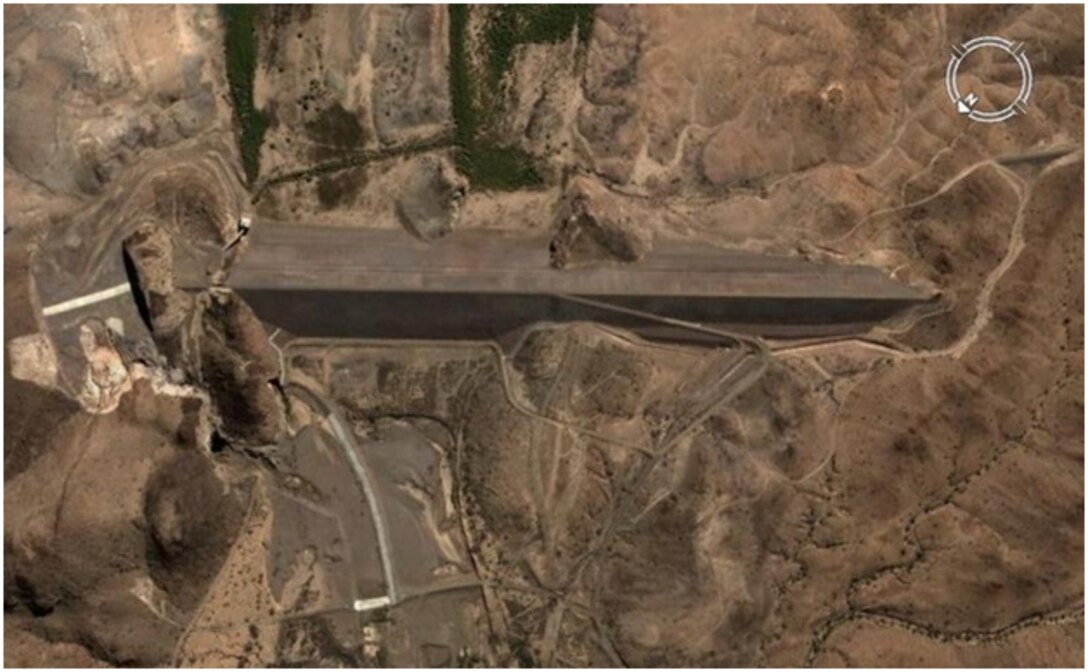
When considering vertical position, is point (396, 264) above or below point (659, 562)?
above

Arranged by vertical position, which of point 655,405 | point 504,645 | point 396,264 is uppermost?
point 396,264

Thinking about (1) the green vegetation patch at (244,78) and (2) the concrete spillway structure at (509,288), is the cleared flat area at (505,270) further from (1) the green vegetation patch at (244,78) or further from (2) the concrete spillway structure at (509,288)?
(1) the green vegetation patch at (244,78)

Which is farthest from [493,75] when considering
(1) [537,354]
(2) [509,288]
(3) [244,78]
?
(1) [537,354]

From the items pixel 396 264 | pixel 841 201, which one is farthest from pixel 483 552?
pixel 841 201

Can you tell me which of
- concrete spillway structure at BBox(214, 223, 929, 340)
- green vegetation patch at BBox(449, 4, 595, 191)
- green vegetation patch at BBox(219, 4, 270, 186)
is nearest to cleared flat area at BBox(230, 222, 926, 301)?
concrete spillway structure at BBox(214, 223, 929, 340)

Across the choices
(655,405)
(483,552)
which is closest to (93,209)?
(483,552)

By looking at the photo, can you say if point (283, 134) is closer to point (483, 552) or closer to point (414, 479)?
point (414, 479)

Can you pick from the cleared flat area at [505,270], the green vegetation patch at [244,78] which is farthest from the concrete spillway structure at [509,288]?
the green vegetation patch at [244,78]

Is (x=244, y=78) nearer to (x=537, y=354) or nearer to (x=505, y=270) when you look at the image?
(x=505, y=270)
